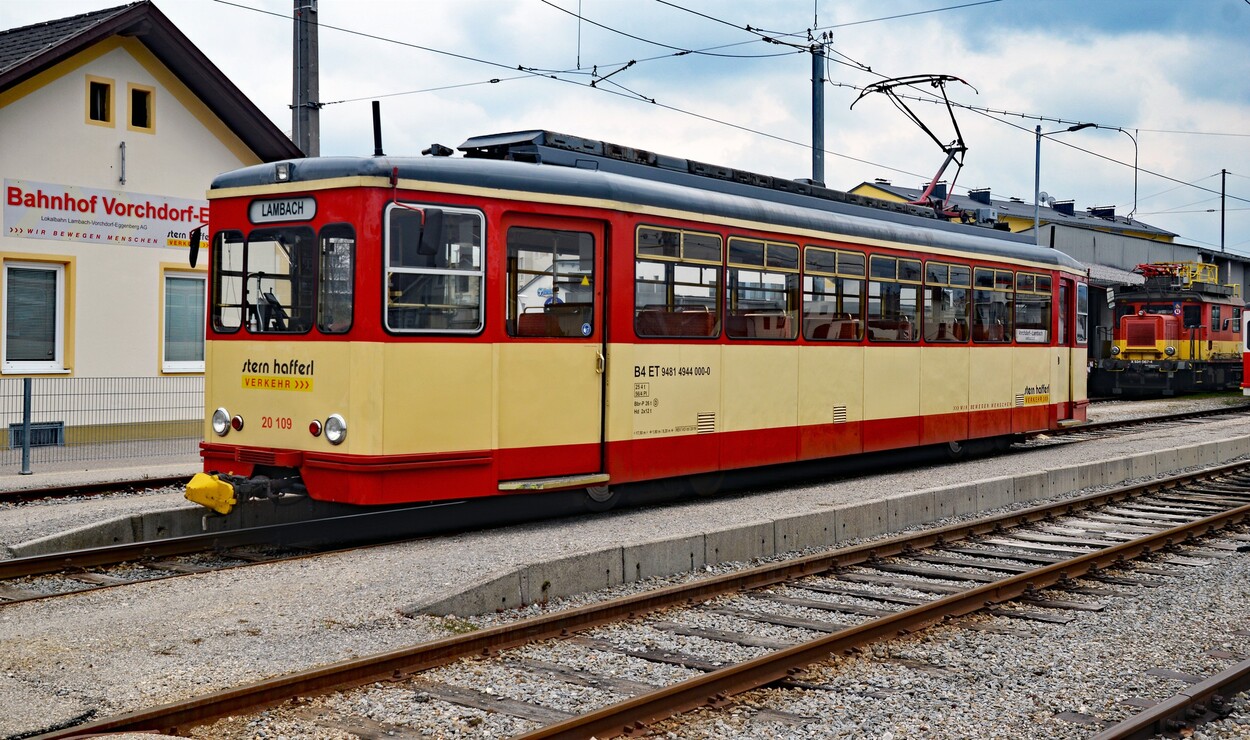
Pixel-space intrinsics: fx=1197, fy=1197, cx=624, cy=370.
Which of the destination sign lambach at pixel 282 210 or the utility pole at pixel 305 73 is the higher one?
the utility pole at pixel 305 73

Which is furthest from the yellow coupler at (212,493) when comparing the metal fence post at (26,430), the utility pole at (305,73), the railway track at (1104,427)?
the railway track at (1104,427)

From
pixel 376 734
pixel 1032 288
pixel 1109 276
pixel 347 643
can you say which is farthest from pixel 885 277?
pixel 1109 276

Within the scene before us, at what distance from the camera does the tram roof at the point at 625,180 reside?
970 centimetres

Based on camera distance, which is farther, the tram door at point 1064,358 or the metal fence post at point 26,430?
the tram door at point 1064,358

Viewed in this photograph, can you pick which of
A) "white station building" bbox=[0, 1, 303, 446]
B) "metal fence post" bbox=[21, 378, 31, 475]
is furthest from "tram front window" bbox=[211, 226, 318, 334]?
"white station building" bbox=[0, 1, 303, 446]

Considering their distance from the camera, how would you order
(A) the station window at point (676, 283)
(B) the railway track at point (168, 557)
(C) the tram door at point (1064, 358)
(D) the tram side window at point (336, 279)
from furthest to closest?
(C) the tram door at point (1064, 358)
(A) the station window at point (676, 283)
(D) the tram side window at point (336, 279)
(B) the railway track at point (168, 557)

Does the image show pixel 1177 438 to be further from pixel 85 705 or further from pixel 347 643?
pixel 85 705

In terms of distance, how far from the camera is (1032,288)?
1794 cm

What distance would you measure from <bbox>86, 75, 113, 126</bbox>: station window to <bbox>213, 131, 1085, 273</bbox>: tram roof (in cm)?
903

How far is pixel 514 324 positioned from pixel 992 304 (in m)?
9.22

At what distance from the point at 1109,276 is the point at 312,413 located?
4173 cm

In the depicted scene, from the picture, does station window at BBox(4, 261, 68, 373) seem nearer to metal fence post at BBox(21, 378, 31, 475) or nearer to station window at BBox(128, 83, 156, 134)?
station window at BBox(128, 83, 156, 134)

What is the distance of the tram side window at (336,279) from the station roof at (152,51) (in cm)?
797

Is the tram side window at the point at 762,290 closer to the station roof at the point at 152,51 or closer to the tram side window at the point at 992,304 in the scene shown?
the tram side window at the point at 992,304
